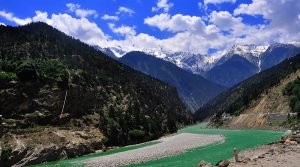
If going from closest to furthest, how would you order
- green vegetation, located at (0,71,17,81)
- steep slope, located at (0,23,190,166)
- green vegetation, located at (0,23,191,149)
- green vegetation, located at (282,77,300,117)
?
steep slope, located at (0,23,190,166)
green vegetation, located at (0,71,17,81)
green vegetation, located at (0,23,191,149)
green vegetation, located at (282,77,300,117)

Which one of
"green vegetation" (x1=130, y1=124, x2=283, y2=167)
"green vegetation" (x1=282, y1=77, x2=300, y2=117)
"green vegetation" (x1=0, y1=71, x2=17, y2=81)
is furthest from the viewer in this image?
"green vegetation" (x1=282, y1=77, x2=300, y2=117)

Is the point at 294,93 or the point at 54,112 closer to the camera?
the point at 54,112

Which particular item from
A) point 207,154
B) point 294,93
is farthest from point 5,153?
point 294,93

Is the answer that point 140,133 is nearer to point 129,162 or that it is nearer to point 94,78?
point 94,78

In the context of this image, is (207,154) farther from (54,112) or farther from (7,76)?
(7,76)

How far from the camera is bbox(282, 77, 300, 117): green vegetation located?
6304 inches

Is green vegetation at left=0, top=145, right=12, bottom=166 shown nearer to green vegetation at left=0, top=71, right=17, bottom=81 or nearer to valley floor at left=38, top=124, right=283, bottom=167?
valley floor at left=38, top=124, right=283, bottom=167

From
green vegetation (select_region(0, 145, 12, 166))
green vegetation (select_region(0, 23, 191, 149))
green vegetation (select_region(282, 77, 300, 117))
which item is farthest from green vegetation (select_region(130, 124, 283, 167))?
green vegetation (select_region(282, 77, 300, 117))

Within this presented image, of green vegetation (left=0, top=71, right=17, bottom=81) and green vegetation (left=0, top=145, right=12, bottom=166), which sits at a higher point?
green vegetation (left=0, top=71, right=17, bottom=81)

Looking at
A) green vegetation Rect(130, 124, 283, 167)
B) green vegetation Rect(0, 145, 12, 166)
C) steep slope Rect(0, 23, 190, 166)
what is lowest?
green vegetation Rect(130, 124, 283, 167)

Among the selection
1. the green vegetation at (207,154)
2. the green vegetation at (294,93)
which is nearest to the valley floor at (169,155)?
the green vegetation at (207,154)

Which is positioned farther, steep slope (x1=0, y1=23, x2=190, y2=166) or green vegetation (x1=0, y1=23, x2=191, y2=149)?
green vegetation (x1=0, y1=23, x2=191, y2=149)

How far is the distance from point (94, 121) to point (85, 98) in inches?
418

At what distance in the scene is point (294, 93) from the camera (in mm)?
181625
